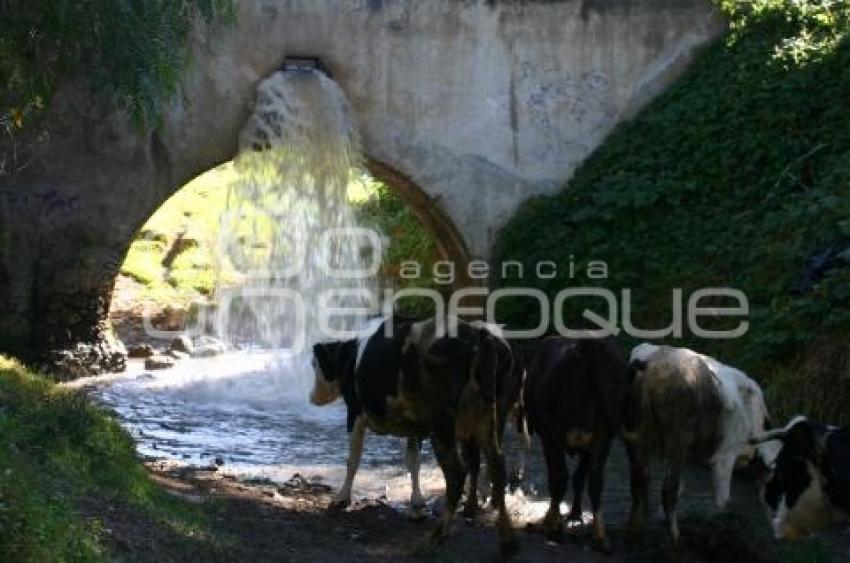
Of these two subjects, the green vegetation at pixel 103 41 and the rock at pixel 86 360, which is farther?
the rock at pixel 86 360

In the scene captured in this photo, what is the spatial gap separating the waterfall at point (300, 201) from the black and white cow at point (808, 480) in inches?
371

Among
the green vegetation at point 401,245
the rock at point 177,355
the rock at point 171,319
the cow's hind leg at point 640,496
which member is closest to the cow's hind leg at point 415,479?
the cow's hind leg at point 640,496

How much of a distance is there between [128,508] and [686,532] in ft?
12.4

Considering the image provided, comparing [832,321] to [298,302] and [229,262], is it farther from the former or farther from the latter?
[229,262]

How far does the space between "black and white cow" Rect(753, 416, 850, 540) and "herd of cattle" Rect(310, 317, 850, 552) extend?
135mm

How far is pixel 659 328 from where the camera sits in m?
14.3

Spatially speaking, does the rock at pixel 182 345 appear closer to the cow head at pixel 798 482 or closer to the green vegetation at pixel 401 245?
the green vegetation at pixel 401 245

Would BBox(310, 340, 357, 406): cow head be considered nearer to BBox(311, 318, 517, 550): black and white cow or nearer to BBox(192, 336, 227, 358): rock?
BBox(311, 318, 517, 550): black and white cow

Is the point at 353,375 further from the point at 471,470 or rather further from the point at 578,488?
the point at 578,488

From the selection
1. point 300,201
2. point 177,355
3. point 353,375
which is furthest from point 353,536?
point 177,355

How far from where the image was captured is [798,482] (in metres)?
7.25

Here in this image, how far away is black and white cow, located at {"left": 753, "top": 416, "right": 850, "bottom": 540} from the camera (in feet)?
22.9

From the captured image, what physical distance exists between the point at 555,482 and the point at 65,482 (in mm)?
3363

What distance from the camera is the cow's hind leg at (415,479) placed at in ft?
30.0
